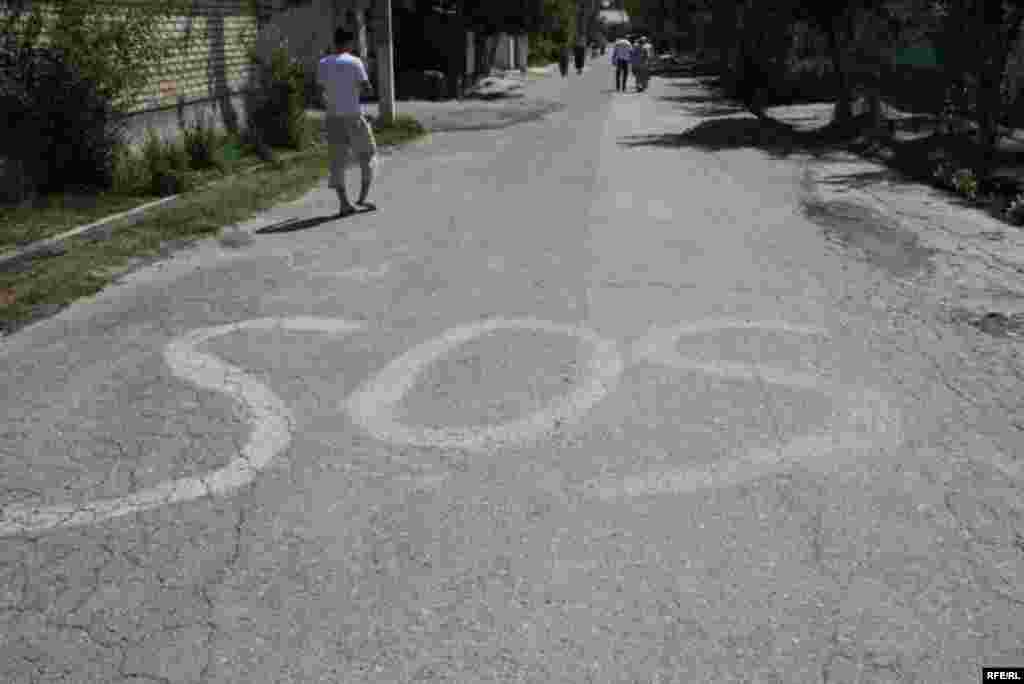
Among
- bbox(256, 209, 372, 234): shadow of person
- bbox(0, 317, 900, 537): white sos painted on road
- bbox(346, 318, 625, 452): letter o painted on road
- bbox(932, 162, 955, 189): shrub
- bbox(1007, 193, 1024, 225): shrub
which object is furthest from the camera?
bbox(932, 162, 955, 189): shrub

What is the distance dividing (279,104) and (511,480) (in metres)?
12.0

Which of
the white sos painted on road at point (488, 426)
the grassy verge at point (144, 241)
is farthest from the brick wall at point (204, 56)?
the white sos painted on road at point (488, 426)

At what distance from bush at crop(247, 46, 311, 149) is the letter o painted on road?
9.82 metres

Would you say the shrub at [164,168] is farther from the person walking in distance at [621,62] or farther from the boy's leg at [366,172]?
the person walking in distance at [621,62]

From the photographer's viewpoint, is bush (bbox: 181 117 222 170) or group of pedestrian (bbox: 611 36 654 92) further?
group of pedestrian (bbox: 611 36 654 92)

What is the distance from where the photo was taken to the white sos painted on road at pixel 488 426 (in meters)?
3.44

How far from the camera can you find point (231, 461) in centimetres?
370

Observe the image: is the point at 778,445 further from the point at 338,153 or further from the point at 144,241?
the point at 338,153

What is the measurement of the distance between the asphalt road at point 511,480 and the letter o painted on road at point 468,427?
0.02 m

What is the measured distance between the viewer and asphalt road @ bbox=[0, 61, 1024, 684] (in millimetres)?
2592

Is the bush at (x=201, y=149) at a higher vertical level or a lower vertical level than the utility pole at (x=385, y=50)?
lower

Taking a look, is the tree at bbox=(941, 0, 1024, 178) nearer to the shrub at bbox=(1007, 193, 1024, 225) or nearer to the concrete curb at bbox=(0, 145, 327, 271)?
the shrub at bbox=(1007, 193, 1024, 225)

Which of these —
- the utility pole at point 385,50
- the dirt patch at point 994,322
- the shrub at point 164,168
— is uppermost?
the utility pole at point 385,50

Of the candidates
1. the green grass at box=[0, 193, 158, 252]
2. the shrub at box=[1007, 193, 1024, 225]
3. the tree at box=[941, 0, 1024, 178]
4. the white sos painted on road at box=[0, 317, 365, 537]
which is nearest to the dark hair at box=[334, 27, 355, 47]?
the green grass at box=[0, 193, 158, 252]
